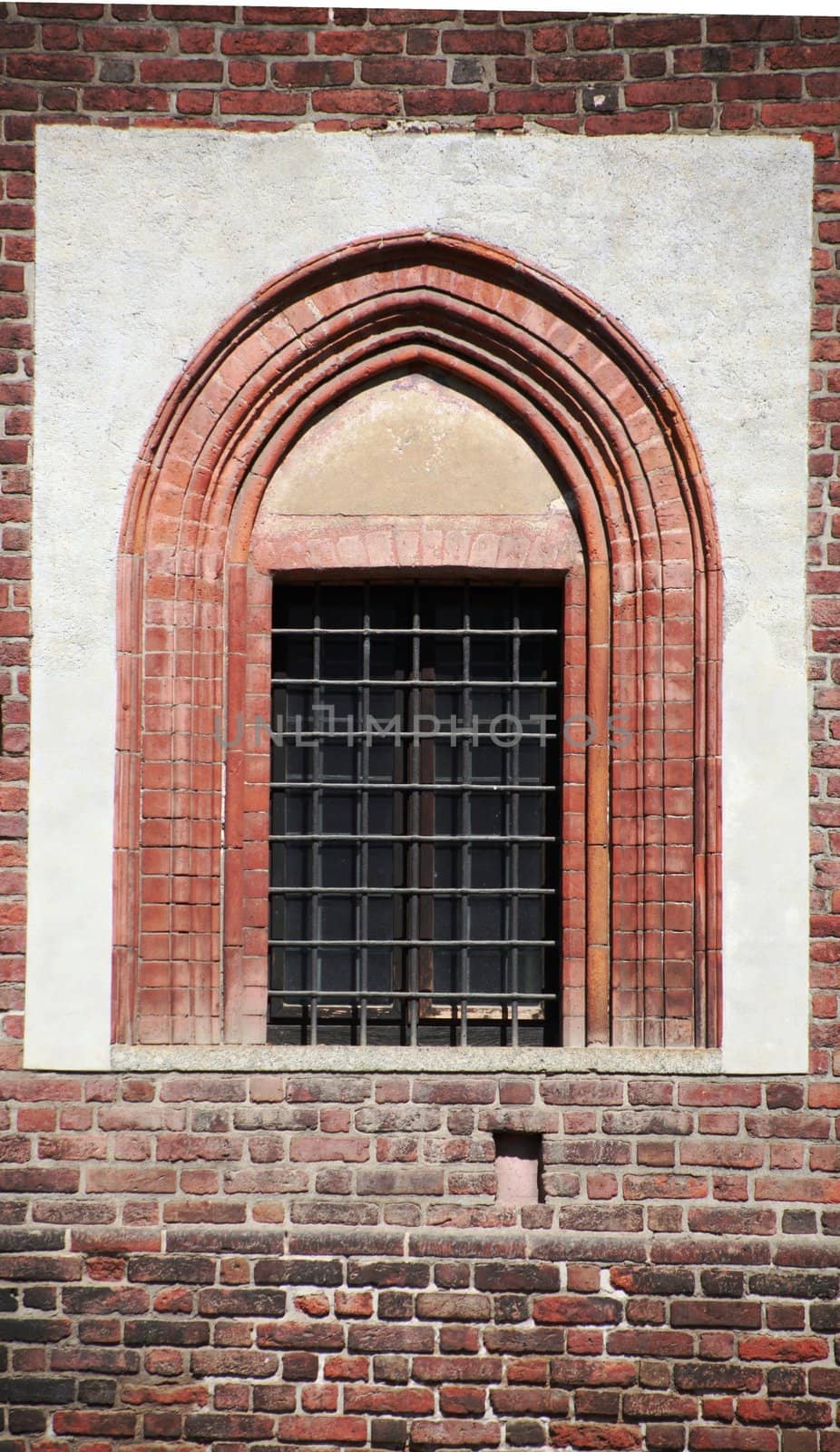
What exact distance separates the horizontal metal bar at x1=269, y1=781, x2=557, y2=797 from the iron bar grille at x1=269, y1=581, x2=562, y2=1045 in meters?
0.01

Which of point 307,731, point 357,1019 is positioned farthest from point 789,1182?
point 307,731

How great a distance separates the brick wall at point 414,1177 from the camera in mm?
4684

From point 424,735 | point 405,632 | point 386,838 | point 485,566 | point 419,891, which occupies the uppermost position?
point 485,566

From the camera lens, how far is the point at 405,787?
16.5 ft

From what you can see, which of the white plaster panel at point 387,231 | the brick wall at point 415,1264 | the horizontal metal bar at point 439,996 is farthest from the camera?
the horizontal metal bar at point 439,996

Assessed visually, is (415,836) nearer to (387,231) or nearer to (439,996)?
(439,996)

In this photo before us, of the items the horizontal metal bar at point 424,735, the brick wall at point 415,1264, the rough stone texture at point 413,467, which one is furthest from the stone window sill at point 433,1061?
the rough stone texture at point 413,467

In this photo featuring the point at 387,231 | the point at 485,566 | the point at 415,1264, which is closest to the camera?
the point at 415,1264

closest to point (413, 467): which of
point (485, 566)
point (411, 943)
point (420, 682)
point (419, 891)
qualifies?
point (485, 566)

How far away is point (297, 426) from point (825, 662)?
213 centimetres

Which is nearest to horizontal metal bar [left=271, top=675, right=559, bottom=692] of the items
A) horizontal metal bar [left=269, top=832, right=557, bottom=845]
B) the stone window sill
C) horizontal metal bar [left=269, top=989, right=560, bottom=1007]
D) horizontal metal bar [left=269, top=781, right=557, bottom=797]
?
horizontal metal bar [left=269, top=781, right=557, bottom=797]

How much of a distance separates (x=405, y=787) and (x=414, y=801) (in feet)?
0.27

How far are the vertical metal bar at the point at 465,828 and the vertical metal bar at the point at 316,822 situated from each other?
1.78 ft

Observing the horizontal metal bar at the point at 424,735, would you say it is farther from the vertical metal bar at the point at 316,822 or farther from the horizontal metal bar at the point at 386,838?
the horizontal metal bar at the point at 386,838
